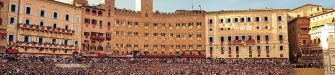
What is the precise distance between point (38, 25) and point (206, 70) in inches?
951

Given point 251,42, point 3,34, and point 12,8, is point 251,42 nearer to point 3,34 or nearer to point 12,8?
point 12,8

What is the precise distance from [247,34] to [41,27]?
3317 centimetres

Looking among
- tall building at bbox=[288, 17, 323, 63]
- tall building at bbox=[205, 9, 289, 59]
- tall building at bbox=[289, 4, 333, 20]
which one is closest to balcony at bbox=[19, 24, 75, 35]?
tall building at bbox=[205, 9, 289, 59]

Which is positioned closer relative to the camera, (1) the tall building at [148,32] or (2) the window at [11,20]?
(2) the window at [11,20]

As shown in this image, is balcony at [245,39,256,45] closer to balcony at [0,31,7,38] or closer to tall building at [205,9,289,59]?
tall building at [205,9,289,59]

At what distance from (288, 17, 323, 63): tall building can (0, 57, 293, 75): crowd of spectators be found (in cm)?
573

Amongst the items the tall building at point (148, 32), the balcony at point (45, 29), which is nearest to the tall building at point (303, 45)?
the tall building at point (148, 32)

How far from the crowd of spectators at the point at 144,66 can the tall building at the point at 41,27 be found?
456cm

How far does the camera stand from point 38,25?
2180 inches

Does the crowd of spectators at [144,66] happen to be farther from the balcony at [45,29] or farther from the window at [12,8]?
the window at [12,8]

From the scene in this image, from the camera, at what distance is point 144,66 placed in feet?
185

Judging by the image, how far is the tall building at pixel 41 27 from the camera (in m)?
51.4

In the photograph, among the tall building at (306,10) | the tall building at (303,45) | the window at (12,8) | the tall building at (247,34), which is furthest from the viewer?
Result: the tall building at (306,10)

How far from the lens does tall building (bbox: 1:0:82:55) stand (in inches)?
2025
